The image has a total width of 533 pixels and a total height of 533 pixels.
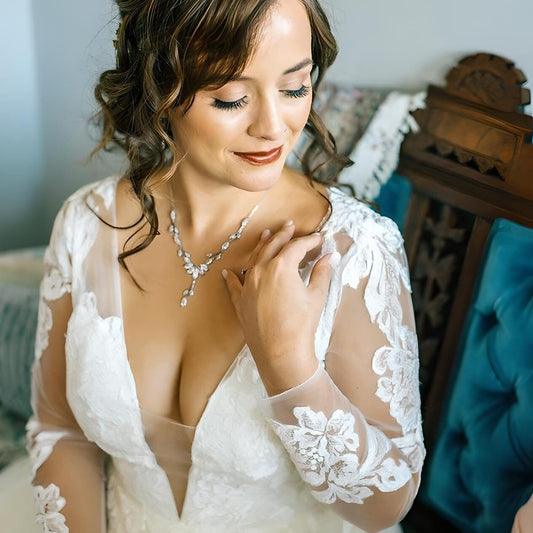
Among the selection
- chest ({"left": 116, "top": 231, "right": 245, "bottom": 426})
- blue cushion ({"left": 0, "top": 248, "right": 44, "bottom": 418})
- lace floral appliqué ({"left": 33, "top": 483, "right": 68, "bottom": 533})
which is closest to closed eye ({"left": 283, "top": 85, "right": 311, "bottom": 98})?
chest ({"left": 116, "top": 231, "right": 245, "bottom": 426})

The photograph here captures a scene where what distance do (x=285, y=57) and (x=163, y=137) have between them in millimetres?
261

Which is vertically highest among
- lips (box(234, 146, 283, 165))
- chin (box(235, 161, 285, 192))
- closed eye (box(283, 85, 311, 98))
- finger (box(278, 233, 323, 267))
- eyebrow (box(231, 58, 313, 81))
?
eyebrow (box(231, 58, 313, 81))

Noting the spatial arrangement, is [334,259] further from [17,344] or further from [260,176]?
[17,344]

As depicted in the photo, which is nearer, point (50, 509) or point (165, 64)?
point (165, 64)

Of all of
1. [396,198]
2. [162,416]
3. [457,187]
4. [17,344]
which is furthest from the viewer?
[17,344]

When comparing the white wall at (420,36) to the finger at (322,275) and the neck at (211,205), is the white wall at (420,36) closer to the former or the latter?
the neck at (211,205)

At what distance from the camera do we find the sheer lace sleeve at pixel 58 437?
1.27m

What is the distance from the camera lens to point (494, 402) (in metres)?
1.28

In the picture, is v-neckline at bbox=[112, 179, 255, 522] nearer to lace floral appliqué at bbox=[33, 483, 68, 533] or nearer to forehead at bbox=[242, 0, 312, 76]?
lace floral appliqué at bbox=[33, 483, 68, 533]

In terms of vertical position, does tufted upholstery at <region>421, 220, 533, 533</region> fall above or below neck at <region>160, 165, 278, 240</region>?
below

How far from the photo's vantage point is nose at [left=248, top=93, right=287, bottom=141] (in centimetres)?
99

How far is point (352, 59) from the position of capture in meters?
1.59

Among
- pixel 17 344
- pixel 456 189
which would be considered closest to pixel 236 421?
pixel 456 189

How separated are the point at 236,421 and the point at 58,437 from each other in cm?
43
